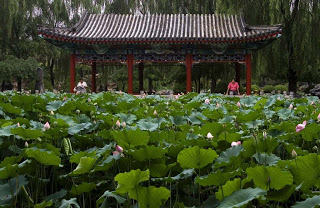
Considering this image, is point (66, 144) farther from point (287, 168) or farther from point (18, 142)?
point (287, 168)

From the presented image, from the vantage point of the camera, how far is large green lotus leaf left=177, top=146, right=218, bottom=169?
111 cm

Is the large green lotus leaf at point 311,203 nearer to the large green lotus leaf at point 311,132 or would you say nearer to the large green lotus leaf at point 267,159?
the large green lotus leaf at point 267,159

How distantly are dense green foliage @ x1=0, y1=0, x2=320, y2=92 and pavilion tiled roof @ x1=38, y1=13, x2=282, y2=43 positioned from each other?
96 cm

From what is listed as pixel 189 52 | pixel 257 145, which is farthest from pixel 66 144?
pixel 189 52

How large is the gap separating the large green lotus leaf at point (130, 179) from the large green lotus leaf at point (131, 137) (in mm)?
359

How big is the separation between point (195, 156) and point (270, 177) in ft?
0.78

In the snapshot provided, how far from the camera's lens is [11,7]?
56.2 feet

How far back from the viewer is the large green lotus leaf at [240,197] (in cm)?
89

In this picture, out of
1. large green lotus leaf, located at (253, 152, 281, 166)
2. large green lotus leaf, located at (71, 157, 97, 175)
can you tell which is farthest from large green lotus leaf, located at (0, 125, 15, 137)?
large green lotus leaf, located at (253, 152, 281, 166)

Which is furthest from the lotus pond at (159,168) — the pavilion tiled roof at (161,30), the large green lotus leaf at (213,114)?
the pavilion tiled roof at (161,30)

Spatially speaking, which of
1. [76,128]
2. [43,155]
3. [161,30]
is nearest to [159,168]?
[43,155]

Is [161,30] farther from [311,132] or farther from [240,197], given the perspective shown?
[240,197]

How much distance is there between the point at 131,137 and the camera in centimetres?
134

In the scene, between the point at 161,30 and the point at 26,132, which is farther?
the point at 161,30
